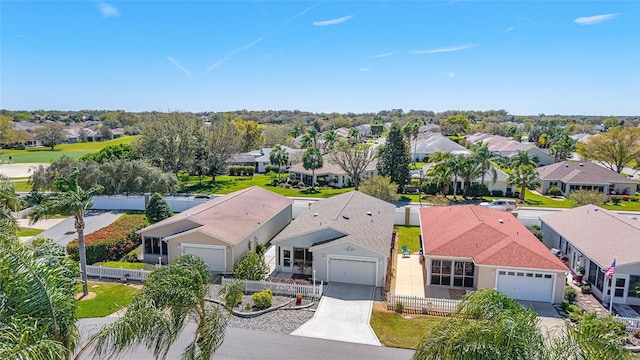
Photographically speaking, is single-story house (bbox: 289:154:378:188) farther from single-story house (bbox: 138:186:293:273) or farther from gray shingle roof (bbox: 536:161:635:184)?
single-story house (bbox: 138:186:293:273)

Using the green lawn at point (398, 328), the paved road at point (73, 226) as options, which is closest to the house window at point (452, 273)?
the green lawn at point (398, 328)

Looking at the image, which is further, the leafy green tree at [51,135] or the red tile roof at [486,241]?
the leafy green tree at [51,135]

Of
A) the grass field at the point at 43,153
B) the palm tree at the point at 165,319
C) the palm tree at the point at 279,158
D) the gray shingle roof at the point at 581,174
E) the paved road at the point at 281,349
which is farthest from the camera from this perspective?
the grass field at the point at 43,153

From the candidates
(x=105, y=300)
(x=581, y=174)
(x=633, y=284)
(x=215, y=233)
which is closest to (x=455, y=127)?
(x=581, y=174)

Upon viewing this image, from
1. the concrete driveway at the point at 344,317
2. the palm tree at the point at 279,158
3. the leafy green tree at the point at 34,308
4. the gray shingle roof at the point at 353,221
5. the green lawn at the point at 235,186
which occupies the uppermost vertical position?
the leafy green tree at the point at 34,308

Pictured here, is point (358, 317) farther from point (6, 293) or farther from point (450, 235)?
point (6, 293)

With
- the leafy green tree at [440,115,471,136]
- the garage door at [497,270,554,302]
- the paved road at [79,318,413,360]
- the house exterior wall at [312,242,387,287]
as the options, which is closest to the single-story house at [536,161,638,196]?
the garage door at [497,270,554,302]

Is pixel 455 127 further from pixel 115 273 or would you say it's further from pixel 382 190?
pixel 115 273

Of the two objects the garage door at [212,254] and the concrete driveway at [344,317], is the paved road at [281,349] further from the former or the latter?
the garage door at [212,254]
